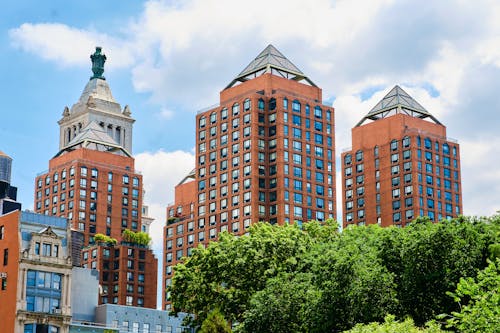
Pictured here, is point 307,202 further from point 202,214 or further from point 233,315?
point 233,315

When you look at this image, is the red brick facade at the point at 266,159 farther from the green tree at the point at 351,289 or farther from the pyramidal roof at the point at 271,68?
the green tree at the point at 351,289

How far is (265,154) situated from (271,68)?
18.1 meters

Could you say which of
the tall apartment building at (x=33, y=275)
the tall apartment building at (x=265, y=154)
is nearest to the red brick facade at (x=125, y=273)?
the tall apartment building at (x=265, y=154)

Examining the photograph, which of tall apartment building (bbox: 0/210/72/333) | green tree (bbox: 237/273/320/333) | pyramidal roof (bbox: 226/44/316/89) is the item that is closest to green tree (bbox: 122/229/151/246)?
pyramidal roof (bbox: 226/44/316/89)

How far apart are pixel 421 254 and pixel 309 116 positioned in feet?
363

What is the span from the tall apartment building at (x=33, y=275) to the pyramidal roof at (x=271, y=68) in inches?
3012

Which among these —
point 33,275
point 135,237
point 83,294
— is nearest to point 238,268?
point 33,275

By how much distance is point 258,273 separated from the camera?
279ft

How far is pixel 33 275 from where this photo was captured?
10994 cm

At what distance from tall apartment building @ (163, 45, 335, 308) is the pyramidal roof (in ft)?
0.65

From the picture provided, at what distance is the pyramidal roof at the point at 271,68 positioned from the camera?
182m

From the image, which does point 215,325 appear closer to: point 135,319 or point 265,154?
point 135,319

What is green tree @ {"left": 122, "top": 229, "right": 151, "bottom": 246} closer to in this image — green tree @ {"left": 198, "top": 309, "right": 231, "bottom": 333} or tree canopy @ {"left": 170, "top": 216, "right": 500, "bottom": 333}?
tree canopy @ {"left": 170, "top": 216, "right": 500, "bottom": 333}

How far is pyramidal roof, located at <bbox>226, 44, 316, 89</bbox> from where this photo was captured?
182 m
